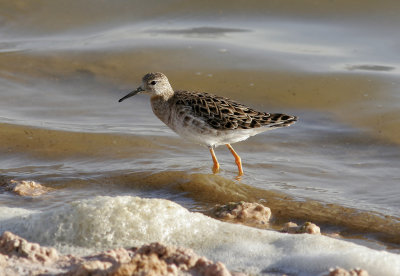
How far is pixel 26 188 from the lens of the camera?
6863mm

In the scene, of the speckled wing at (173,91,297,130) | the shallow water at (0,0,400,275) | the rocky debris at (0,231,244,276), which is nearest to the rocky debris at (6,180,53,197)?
the shallow water at (0,0,400,275)

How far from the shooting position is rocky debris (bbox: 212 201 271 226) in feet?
19.7

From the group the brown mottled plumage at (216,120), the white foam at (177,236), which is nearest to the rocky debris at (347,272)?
the white foam at (177,236)

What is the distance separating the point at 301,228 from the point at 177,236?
3.75 feet

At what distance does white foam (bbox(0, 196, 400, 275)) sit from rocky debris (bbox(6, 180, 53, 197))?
1.45m

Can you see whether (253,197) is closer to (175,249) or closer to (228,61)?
(175,249)

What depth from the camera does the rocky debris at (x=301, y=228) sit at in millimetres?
5546

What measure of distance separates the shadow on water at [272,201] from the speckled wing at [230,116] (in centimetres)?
71

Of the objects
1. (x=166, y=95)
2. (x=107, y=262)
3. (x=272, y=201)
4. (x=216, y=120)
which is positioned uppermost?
(x=166, y=95)

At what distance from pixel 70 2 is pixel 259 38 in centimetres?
408

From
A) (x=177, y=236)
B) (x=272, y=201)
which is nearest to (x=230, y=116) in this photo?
(x=272, y=201)

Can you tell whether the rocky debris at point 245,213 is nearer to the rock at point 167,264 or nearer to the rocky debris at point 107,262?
the rocky debris at point 107,262

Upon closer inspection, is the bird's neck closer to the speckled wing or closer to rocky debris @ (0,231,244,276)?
the speckled wing

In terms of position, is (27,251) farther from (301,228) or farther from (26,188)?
(26,188)
